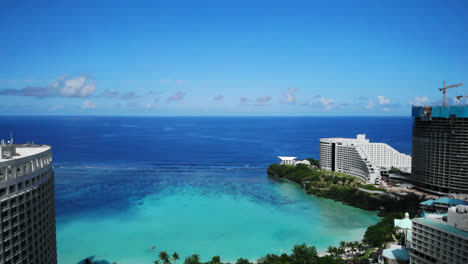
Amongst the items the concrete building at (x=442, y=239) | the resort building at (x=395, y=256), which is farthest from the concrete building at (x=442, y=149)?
the concrete building at (x=442, y=239)

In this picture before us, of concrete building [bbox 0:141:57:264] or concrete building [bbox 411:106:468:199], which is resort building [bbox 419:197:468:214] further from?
concrete building [bbox 0:141:57:264]

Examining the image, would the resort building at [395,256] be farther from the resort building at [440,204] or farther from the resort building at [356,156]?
the resort building at [356,156]

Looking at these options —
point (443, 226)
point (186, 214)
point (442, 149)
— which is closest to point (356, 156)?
point (442, 149)

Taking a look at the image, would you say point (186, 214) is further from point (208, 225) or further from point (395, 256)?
point (395, 256)

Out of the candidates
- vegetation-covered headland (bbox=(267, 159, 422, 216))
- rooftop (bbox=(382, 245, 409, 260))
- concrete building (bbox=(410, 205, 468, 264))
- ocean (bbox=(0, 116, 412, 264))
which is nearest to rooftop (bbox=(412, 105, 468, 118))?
vegetation-covered headland (bbox=(267, 159, 422, 216))


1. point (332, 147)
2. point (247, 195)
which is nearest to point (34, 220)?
point (247, 195)
